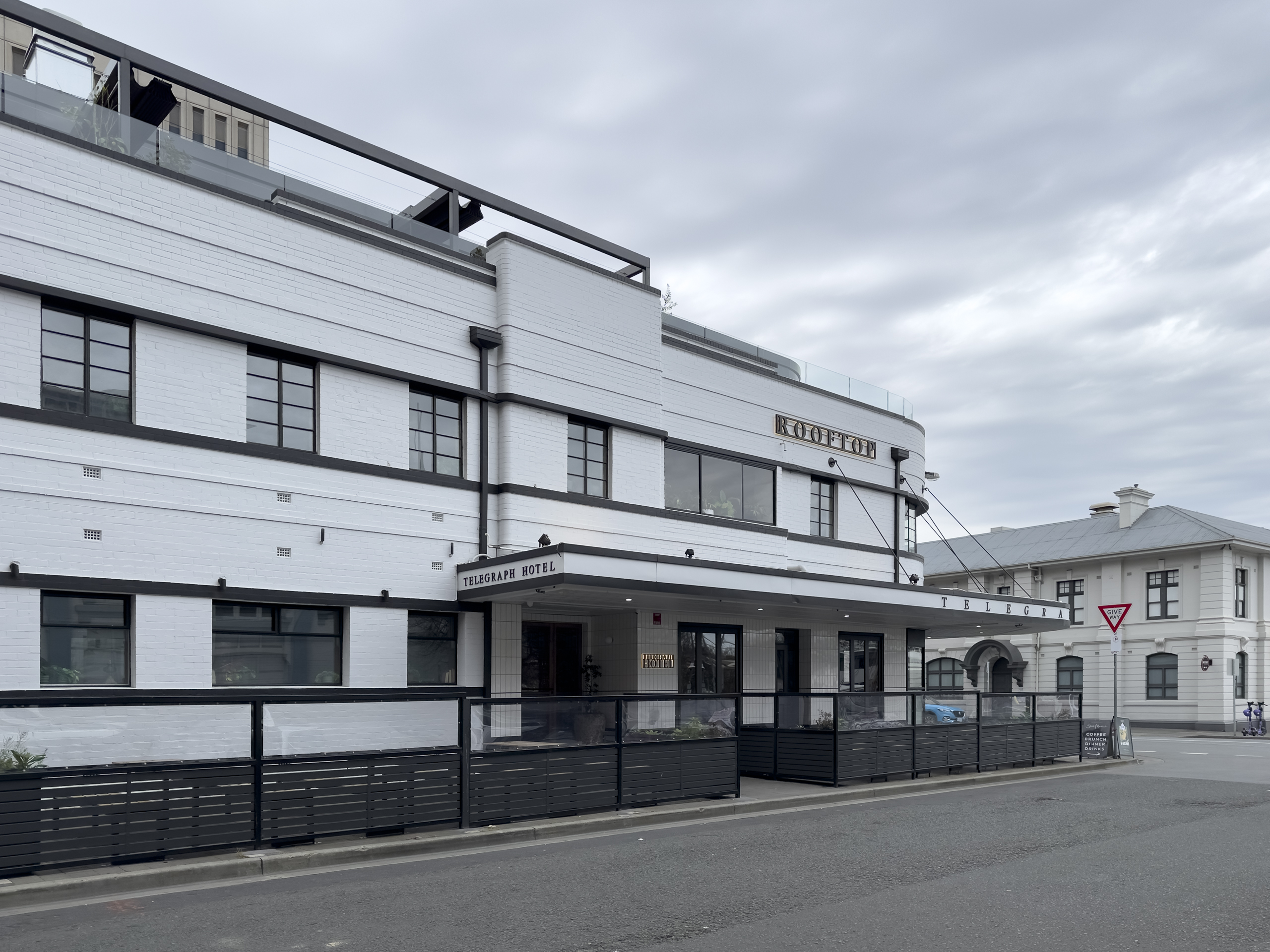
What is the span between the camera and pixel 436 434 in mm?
17828

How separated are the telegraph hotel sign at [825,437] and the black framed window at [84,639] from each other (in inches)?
571

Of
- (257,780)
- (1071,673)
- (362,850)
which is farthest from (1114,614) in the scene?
(1071,673)

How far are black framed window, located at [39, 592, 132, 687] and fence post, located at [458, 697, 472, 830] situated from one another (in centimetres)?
494

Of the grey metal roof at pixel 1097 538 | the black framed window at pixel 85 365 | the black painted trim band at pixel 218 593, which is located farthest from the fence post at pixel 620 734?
the grey metal roof at pixel 1097 538

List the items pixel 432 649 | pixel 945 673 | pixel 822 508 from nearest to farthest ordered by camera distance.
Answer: pixel 432 649, pixel 822 508, pixel 945 673

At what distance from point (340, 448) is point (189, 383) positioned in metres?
2.43

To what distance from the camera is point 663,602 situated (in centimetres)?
1934

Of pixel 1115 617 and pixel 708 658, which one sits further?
pixel 1115 617

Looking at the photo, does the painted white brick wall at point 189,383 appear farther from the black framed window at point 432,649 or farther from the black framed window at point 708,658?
the black framed window at point 708,658

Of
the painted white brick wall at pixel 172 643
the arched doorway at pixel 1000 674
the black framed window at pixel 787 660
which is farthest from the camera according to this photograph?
the arched doorway at pixel 1000 674

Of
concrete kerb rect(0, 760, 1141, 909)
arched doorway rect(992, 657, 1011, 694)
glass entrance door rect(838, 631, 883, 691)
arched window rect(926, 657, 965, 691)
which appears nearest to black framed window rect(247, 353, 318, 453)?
concrete kerb rect(0, 760, 1141, 909)

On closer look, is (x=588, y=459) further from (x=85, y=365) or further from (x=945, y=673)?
(x=945, y=673)

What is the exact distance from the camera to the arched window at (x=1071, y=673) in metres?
48.8

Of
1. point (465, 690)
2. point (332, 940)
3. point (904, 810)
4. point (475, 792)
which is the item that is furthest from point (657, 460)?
point (332, 940)
